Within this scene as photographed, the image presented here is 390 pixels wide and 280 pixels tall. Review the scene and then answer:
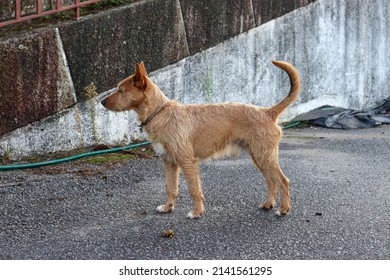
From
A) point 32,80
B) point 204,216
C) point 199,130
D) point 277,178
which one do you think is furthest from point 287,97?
point 32,80

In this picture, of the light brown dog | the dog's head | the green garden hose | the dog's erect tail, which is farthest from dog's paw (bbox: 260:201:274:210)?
the green garden hose

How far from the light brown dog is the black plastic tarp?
15.5 ft

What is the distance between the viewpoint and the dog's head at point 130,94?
6078 mm

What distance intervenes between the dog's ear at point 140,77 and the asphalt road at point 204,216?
1055 millimetres

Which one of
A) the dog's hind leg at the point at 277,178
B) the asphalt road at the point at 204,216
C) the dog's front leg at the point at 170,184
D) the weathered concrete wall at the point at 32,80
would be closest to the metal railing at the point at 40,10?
the weathered concrete wall at the point at 32,80

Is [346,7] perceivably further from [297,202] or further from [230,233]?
[230,233]

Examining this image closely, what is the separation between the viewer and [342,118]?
36.3 ft

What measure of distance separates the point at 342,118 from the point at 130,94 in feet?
18.7

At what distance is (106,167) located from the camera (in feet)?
24.6

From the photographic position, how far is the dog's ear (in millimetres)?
5988

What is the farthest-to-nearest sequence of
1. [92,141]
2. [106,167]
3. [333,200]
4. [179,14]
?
1. [179,14]
2. [92,141]
3. [106,167]
4. [333,200]

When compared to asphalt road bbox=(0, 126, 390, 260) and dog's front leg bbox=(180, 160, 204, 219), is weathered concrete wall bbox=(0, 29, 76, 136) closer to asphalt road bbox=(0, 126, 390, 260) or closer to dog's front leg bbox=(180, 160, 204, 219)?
asphalt road bbox=(0, 126, 390, 260)

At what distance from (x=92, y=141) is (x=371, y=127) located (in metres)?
4.91

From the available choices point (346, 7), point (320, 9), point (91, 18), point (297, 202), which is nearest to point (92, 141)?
point (91, 18)
